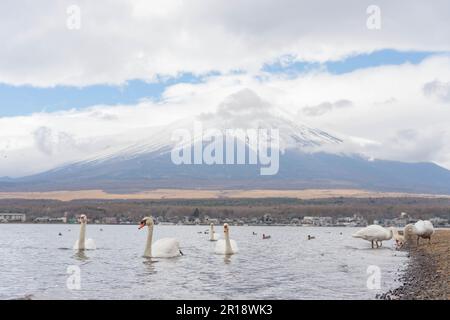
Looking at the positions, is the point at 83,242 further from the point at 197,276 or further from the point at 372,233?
the point at 372,233

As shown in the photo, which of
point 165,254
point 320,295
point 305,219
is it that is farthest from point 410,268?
point 305,219

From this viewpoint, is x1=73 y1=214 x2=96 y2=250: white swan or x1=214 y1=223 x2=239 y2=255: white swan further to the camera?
x1=73 y1=214 x2=96 y2=250: white swan

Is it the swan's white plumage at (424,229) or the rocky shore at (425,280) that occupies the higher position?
the swan's white plumage at (424,229)

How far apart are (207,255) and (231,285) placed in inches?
655

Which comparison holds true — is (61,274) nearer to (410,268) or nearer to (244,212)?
(410,268)

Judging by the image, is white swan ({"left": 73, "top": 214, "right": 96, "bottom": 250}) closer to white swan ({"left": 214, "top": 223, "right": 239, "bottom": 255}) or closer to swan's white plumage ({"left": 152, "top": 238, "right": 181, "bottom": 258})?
swan's white plumage ({"left": 152, "top": 238, "right": 181, "bottom": 258})

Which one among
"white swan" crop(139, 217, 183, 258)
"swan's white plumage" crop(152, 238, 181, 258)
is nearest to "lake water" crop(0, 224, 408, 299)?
"white swan" crop(139, 217, 183, 258)

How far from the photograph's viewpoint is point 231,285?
85.6 ft

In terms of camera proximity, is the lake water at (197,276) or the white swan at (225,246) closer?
the lake water at (197,276)

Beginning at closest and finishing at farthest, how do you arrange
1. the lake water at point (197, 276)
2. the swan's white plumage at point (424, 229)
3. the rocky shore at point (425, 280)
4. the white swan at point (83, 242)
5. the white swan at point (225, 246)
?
the rocky shore at point (425, 280) < the lake water at point (197, 276) < the white swan at point (225, 246) < the white swan at point (83, 242) < the swan's white plumage at point (424, 229)

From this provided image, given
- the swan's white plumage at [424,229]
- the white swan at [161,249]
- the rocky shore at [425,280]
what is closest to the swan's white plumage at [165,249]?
the white swan at [161,249]

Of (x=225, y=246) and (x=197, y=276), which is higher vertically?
(x=225, y=246)

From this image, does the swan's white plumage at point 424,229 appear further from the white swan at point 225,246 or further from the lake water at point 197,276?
the white swan at point 225,246

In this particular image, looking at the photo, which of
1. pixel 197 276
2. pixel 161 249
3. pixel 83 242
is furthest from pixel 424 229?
pixel 197 276
